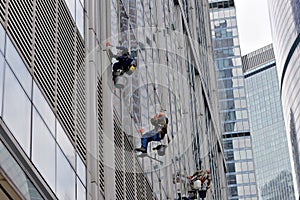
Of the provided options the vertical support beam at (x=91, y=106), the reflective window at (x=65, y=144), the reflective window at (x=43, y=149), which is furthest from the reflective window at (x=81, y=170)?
the reflective window at (x=43, y=149)

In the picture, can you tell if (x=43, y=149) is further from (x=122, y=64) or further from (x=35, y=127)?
(x=122, y=64)

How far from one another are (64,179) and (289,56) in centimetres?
12083

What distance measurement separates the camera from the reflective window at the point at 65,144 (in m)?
19.5

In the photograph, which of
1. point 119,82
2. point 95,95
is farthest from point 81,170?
point 119,82

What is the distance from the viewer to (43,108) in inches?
717

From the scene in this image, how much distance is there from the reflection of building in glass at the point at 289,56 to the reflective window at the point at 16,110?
11643 cm

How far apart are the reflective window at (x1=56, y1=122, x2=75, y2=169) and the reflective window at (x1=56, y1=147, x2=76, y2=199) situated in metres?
0.22

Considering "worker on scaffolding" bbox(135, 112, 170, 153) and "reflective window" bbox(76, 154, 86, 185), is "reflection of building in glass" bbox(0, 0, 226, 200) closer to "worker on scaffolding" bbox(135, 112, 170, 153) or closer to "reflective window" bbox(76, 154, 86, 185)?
"reflective window" bbox(76, 154, 86, 185)

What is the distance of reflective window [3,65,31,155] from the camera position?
1538 centimetres

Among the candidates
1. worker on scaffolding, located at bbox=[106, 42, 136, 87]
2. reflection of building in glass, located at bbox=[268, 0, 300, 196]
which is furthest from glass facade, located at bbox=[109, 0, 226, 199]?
reflection of building in glass, located at bbox=[268, 0, 300, 196]

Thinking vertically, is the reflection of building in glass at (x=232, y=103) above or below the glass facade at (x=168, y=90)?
above

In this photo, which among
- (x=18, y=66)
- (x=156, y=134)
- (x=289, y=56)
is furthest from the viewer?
(x=289, y=56)

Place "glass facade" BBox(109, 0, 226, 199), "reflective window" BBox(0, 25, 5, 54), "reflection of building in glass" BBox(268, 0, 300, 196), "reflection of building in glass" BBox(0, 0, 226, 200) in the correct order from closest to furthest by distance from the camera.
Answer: "reflective window" BBox(0, 25, 5, 54)
"reflection of building in glass" BBox(0, 0, 226, 200)
"glass facade" BBox(109, 0, 226, 199)
"reflection of building in glass" BBox(268, 0, 300, 196)

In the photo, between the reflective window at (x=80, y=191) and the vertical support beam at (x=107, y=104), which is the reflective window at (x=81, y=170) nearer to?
the reflective window at (x=80, y=191)
